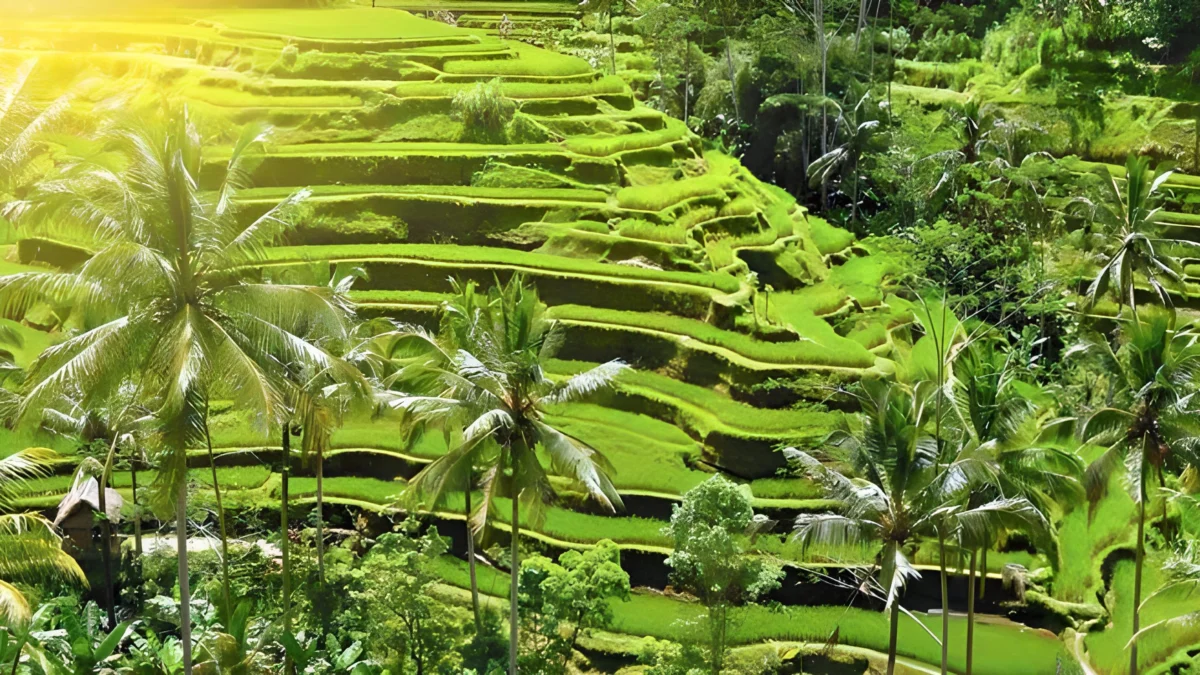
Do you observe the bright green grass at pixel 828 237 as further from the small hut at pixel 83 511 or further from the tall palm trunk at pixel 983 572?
the small hut at pixel 83 511

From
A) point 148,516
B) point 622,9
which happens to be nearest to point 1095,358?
point 148,516

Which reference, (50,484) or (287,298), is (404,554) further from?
(50,484)

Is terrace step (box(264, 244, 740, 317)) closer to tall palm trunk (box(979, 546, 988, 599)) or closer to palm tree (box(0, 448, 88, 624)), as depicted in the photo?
tall palm trunk (box(979, 546, 988, 599))

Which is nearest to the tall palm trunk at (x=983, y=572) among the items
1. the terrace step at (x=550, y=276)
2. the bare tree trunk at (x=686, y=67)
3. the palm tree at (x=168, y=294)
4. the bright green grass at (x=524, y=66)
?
the terrace step at (x=550, y=276)

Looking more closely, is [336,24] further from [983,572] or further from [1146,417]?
[1146,417]

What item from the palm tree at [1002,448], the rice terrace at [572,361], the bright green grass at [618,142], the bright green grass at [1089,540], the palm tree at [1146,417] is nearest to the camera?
the rice terrace at [572,361]

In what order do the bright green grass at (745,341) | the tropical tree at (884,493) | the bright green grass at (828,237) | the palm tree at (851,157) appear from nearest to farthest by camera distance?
the tropical tree at (884,493) → the bright green grass at (745,341) → the bright green grass at (828,237) → the palm tree at (851,157)

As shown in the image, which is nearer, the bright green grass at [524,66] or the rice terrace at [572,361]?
the rice terrace at [572,361]

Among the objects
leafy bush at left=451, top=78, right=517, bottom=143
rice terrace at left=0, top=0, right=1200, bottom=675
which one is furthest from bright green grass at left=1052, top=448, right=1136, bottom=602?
leafy bush at left=451, top=78, right=517, bottom=143
